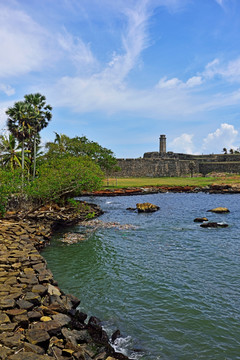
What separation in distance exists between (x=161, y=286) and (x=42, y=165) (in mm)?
20653

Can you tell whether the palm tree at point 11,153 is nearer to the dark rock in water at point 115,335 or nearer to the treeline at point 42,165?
the treeline at point 42,165

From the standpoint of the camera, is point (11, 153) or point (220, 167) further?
point (220, 167)

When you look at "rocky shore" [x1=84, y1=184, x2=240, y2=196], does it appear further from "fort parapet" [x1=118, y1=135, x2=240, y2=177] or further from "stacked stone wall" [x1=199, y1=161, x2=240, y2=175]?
"stacked stone wall" [x1=199, y1=161, x2=240, y2=175]

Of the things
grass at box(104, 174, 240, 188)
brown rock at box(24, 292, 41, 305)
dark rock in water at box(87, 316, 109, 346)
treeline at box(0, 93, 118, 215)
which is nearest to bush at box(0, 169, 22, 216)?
treeline at box(0, 93, 118, 215)

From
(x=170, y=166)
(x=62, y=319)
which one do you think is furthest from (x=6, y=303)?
(x=170, y=166)

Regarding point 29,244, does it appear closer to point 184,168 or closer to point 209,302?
point 209,302

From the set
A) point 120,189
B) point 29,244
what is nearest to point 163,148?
point 120,189

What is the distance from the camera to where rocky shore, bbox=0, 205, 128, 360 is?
5.44m

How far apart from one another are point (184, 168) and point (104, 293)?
68842 millimetres

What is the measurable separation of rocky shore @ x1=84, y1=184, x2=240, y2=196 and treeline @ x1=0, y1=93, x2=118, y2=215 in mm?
5141

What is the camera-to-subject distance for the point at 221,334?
291 inches

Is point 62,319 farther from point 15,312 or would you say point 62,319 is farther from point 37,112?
point 37,112

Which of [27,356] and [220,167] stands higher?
[220,167]

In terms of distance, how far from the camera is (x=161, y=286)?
10258 mm
